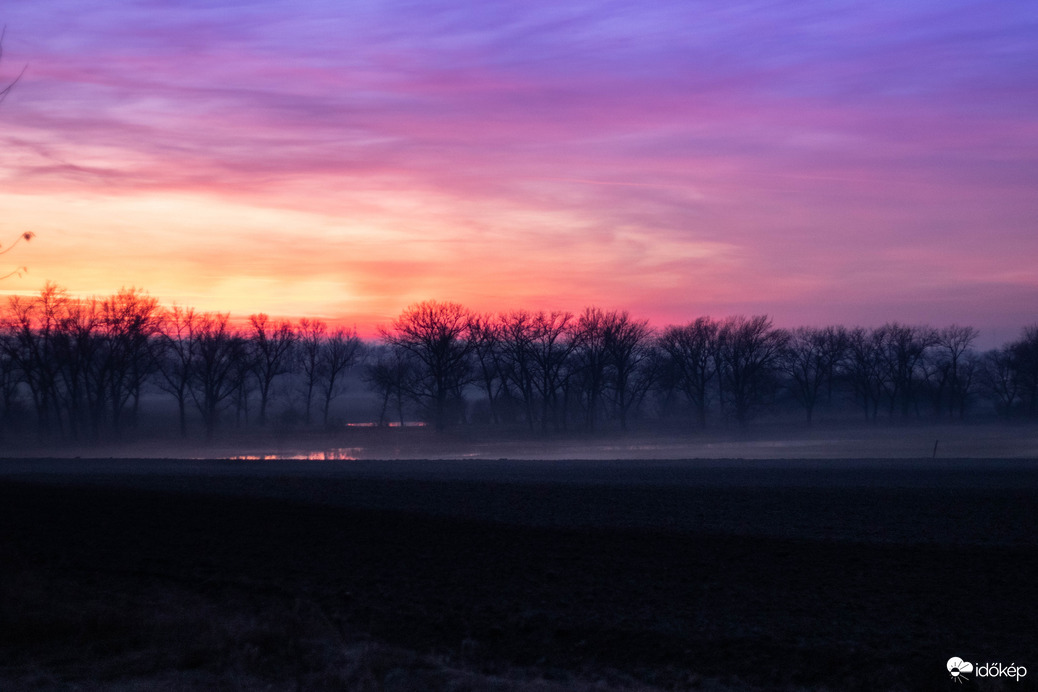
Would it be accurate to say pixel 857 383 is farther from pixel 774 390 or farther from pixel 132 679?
pixel 132 679

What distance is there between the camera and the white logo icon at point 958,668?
28.6ft

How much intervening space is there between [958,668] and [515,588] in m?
6.20

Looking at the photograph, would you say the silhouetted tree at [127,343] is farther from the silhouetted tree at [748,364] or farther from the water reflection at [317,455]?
the silhouetted tree at [748,364]

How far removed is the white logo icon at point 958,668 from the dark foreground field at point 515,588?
150 mm

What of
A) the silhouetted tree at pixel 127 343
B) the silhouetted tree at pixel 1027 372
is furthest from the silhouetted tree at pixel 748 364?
the silhouetted tree at pixel 127 343

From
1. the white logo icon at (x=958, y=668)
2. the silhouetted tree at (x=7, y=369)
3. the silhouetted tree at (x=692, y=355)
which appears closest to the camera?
the white logo icon at (x=958, y=668)

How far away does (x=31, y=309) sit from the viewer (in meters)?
74.1

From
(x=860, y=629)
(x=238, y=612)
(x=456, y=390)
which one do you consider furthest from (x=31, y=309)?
(x=860, y=629)

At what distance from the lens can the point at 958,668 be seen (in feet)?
29.1

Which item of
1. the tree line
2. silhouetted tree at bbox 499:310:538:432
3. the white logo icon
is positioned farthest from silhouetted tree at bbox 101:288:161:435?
the white logo icon

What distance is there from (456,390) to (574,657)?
75.4 metres

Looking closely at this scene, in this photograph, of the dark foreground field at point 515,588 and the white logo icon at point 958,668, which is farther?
the dark foreground field at point 515,588

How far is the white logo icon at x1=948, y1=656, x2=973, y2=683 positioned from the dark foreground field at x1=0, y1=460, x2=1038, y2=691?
150 mm

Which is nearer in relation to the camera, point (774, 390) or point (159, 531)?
point (159, 531)
